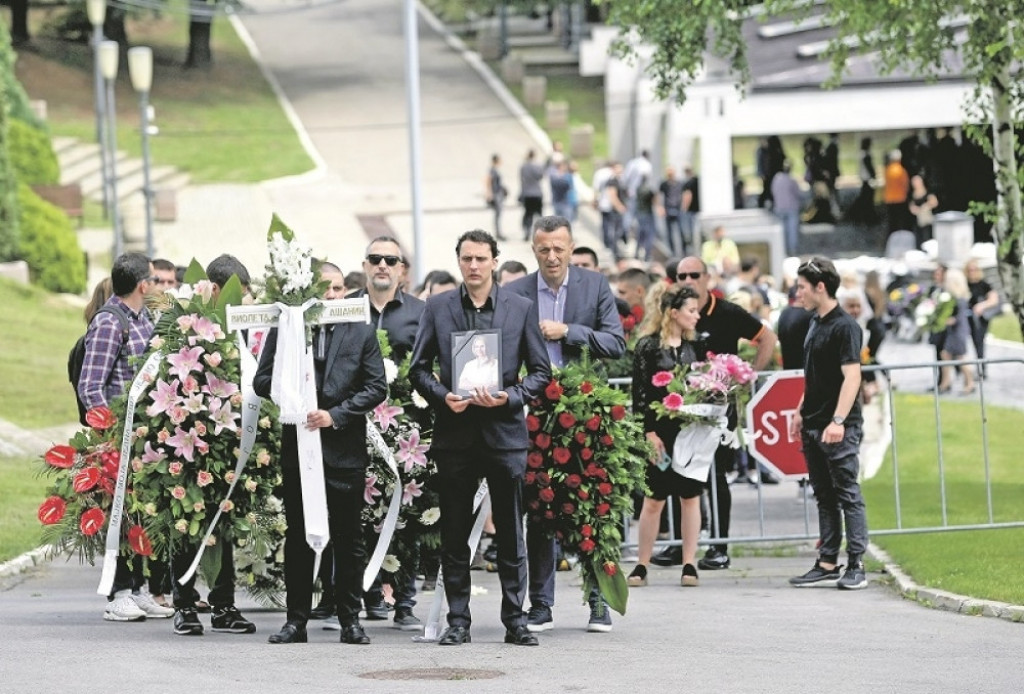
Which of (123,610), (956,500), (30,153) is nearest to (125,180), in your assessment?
(30,153)

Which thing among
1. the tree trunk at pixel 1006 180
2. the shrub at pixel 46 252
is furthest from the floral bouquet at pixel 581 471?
the shrub at pixel 46 252

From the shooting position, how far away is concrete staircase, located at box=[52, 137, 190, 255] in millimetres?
43156

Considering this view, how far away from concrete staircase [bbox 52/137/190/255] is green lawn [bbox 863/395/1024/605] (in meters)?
21.2

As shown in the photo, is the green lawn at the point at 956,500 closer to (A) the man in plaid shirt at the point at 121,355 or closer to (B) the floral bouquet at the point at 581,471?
(B) the floral bouquet at the point at 581,471

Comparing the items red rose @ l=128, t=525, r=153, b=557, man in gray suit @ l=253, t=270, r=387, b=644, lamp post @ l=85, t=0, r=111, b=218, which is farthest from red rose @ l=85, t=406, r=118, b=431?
lamp post @ l=85, t=0, r=111, b=218

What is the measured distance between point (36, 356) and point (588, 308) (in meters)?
15.4

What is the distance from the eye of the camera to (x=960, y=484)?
18406 mm

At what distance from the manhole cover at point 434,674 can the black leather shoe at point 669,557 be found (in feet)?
15.9

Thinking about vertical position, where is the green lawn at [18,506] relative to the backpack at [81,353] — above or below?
below

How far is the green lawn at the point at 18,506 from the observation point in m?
14.5

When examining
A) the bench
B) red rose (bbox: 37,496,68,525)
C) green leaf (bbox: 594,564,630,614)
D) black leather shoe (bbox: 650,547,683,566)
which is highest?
the bench

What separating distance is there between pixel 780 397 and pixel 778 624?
9.95ft

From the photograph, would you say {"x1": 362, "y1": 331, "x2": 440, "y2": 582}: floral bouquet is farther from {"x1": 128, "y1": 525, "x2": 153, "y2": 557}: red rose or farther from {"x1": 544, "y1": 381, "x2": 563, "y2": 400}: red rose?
{"x1": 128, "y1": 525, "x2": 153, "y2": 557}: red rose

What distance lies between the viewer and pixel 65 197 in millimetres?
39531
